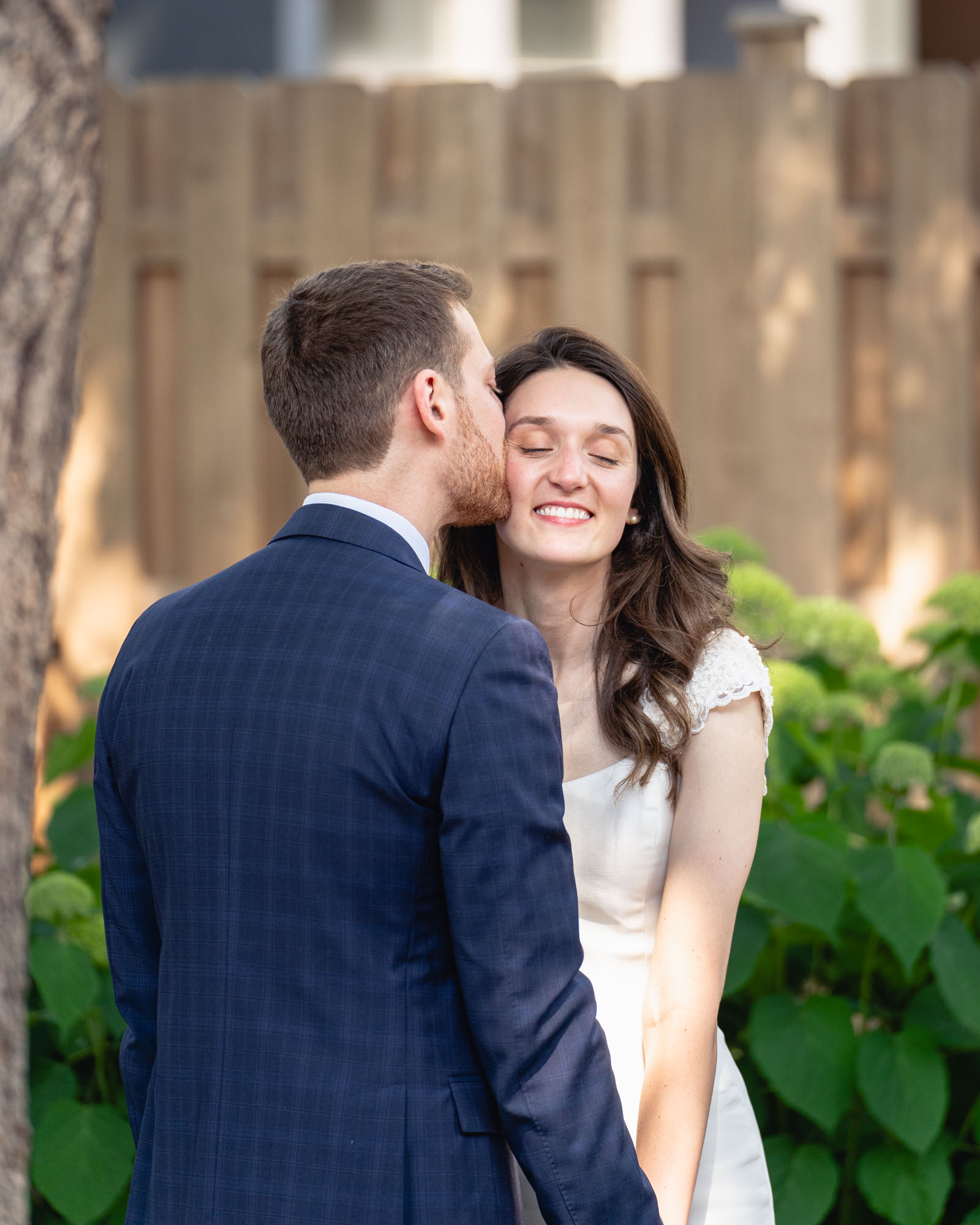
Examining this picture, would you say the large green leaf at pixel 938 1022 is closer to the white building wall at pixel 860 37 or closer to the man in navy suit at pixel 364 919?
the man in navy suit at pixel 364 919

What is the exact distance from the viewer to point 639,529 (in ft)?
6.98

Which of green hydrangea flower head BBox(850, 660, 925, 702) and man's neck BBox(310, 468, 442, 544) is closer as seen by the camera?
man's neck BBox(310, 468, 442, 544)

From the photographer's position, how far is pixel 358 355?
5.04 feet

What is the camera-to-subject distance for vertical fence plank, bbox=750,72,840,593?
397cm

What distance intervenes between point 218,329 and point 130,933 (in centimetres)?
283

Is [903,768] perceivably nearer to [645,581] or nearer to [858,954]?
[858,954]

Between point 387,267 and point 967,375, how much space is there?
2884mm

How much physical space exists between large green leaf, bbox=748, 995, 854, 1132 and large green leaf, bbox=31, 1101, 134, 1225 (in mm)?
1066

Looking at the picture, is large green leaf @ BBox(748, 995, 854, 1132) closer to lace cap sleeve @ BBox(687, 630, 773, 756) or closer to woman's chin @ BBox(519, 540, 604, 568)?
lace cap sleeve @ BBox(687, 630, 773, 756)

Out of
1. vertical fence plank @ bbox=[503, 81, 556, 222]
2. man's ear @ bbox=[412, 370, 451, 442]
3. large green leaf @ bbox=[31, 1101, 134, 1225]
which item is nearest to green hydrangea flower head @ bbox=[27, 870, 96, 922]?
large green leaf @ bbox=[31, 1101, 134, 1225]

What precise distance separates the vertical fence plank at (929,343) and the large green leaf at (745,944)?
1.90 meters

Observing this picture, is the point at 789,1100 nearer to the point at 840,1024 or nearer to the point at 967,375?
the point at 840,1024

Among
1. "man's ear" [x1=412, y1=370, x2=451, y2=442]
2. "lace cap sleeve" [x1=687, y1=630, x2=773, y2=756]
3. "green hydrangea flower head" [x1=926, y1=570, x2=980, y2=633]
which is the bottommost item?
"lace cap sleeve" [x1=687, y1=630, x2=773, y2=756]

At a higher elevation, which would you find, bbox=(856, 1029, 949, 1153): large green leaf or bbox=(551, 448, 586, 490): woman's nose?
bbox=(551, 448, 586, 490): woman's nose
